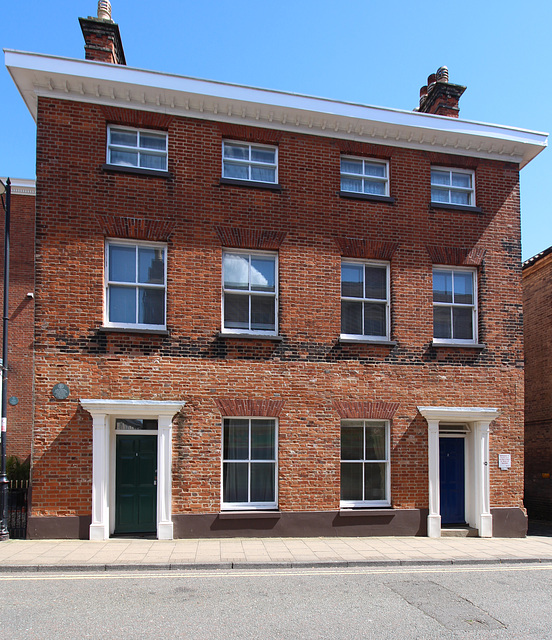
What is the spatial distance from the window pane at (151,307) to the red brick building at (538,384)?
11.0 m

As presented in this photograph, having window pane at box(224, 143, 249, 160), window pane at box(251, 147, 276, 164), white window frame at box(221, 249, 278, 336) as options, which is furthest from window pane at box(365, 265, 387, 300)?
window pane at box(224, 143, 249, 160)

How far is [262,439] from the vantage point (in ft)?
38.9

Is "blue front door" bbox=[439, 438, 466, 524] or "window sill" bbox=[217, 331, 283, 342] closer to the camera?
"window sill" bbox=[217, 331, 283, 342]

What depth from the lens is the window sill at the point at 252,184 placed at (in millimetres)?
12070

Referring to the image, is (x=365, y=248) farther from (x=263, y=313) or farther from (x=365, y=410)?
(x=365, y=410)

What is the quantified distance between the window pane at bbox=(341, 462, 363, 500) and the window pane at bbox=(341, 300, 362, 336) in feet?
9.53

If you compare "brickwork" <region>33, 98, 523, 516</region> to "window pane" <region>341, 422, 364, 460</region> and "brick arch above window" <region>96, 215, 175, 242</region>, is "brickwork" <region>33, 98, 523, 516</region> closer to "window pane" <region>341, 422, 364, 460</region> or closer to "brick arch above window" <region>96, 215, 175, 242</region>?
"brick arch above window" <region>96, 215, 175, 242</region>

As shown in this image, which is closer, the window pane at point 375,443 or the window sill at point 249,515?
the window sill at point 249,515

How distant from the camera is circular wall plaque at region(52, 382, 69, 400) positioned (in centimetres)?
1089

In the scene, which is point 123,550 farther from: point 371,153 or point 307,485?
point 371,153

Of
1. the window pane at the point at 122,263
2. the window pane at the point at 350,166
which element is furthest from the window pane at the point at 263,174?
the window pane at the point at 122,263

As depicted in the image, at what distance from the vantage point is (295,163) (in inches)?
494

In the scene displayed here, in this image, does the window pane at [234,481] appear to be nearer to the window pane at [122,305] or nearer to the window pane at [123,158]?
the window pane at [122,305]

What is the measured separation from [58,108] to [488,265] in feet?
33.4
